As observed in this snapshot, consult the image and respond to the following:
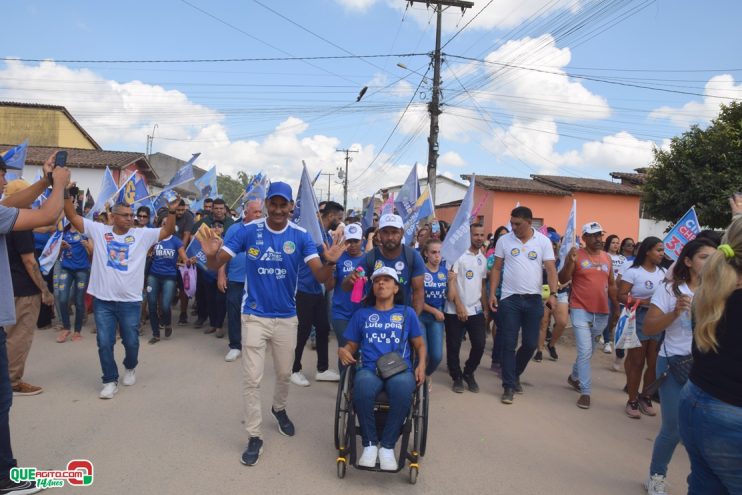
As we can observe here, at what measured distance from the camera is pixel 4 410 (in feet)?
10.4

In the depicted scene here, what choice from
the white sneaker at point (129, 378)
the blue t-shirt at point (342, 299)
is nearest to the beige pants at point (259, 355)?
the blue t-shirt at point (342, 299)

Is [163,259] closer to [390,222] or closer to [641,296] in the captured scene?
[390,222]

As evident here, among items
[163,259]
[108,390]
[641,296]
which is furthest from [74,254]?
[641,296]

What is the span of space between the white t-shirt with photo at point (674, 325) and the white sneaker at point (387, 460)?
221 cm

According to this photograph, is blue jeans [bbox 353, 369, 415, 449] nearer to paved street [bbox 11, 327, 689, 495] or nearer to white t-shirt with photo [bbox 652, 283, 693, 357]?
paved street [bbox 11, 327, 689, 495]

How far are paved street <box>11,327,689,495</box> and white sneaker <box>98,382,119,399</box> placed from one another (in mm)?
83

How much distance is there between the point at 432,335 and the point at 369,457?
7.12 feet

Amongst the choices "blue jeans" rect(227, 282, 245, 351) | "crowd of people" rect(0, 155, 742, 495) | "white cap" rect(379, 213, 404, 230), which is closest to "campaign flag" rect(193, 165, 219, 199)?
"crowd of people" rect(0, 155, 742, 495)

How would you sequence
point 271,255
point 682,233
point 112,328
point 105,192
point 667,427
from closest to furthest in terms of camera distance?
1. point 667,427
2. point 271,255
3. point 112,328
4. point 682,233
5. point 105,192

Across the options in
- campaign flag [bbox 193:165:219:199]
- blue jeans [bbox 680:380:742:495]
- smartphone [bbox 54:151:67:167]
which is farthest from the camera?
campaign flag [bbox 193:165:219:199]

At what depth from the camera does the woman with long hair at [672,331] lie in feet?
11.5

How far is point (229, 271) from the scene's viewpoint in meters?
7.19

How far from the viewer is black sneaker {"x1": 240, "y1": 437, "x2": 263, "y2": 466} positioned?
382 cm

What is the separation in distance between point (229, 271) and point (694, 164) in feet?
52.1
